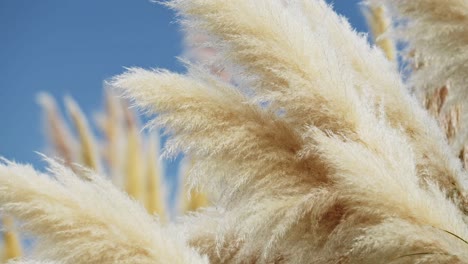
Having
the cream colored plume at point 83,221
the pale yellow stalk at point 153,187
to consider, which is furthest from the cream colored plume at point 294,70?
the pale yellow stalk at point 153,187

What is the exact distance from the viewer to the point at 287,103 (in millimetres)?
985

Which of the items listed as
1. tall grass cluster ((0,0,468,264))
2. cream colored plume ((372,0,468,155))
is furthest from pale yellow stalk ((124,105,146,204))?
cream colored plume ((372,0,468,155))

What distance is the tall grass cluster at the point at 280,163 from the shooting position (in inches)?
33.6

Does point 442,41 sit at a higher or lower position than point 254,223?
higher

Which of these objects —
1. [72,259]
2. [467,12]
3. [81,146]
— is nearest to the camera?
[72,259]

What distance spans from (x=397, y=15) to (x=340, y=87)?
0.20m

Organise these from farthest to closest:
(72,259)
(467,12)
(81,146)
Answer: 1. (81,146)
2. (467,12)
3. (72,259)

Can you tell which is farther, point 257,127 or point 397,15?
point 397,15

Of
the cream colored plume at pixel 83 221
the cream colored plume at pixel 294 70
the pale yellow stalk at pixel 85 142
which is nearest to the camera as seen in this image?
the cream colored plume at pixel 83 221

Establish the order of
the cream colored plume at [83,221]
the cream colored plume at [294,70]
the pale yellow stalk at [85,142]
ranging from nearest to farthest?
the cream colored plume at [83,221] → the cream colored plume at [294,70] → the pale yellow stalk at [85,142]

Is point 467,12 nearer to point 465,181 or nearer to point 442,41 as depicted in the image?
point 442,41

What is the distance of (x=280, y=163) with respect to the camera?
37.6 inches

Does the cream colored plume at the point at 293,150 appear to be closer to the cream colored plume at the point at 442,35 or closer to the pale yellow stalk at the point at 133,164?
the cream colored plume at the point at 442,35

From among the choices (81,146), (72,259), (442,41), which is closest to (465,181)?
(442,41)
